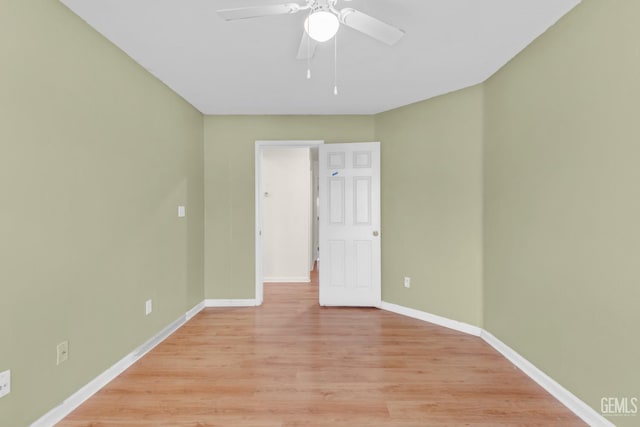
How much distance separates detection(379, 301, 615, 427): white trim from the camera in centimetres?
177

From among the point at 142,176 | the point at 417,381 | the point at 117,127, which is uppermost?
the point at 117,127

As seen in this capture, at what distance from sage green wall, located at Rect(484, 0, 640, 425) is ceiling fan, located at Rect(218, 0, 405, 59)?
1.20 metres

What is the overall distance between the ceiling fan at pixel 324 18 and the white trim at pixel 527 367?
94.6 inches

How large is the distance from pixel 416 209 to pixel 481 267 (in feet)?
2.96

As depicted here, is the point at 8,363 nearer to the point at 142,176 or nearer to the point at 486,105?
the point at 142,176

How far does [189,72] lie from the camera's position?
2691 millimetres

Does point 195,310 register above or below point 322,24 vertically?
below

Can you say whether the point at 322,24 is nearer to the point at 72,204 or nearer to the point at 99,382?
the point at 72,204

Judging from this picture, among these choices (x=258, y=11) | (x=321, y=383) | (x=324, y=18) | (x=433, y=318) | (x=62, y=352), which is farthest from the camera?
(x=433, y=318)

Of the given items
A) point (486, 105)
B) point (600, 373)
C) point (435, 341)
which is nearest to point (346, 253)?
point (435, 341)

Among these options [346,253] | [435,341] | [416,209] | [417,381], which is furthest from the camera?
[346,253]

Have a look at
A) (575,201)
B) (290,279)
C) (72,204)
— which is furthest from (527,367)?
(290,279)

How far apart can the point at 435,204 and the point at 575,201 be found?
1.46m

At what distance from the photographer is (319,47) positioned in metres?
2.30
